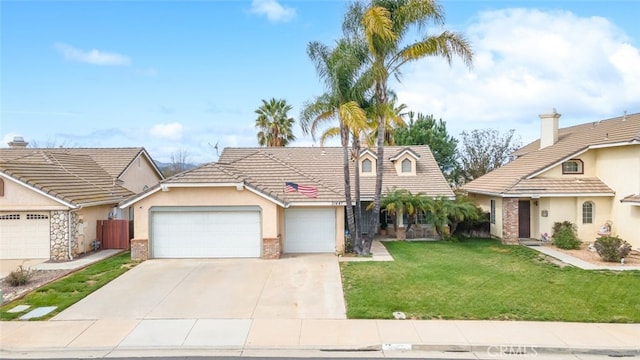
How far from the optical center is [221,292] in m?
12.9

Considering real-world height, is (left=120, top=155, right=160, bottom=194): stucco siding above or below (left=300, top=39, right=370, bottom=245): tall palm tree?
below

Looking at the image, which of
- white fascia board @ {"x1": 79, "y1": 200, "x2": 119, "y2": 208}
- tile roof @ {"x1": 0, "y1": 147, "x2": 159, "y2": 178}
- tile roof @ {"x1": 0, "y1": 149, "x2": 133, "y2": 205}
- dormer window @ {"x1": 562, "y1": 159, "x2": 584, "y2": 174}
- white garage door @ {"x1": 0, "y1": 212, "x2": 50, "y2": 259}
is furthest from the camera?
tile roof @ {"x1": 0, "y1": 147, "x2": 159, "y2": 178}

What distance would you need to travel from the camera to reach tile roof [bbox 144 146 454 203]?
1808 cm

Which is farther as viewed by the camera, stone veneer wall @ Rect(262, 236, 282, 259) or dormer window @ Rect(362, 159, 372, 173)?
dormer window @ Rect(362, 159, 372, 173)

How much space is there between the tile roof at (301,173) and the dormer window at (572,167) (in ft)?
19.1

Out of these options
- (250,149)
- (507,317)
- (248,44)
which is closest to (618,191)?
(507,317)

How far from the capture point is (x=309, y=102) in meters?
17.7

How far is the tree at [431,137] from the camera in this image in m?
40.3

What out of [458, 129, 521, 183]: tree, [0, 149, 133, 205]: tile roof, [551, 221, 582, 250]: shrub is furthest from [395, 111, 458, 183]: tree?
[0, 149, 133, 205]: tile roof

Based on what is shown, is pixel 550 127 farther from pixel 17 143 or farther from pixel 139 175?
pixel 17 143

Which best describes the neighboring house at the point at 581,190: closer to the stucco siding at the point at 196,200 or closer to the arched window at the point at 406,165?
the arched window at the point at 406,165

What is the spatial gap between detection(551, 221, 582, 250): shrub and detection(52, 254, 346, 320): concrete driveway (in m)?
11.3

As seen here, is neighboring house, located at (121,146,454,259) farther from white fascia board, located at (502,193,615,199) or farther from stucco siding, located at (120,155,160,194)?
stucco siding, located at (120,155,160,194)

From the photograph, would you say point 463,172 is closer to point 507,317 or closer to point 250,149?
point 250,149
